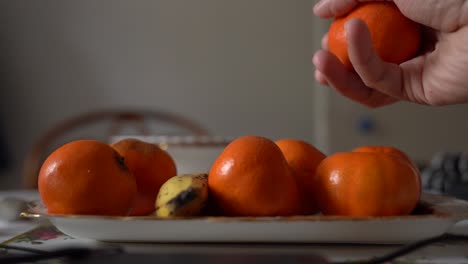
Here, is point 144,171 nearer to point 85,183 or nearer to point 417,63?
point 85,183

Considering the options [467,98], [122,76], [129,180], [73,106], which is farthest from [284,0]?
[129,180]

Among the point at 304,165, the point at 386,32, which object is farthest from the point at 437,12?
the point at 304,165

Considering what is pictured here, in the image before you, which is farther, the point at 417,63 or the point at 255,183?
the point at 417,63

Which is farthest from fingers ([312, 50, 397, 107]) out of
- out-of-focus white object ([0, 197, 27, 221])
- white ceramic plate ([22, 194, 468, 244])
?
out-of-focus white object ([0, 197, 27, 221])

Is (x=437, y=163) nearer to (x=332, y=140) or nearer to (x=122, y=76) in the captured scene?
(x=332, y=140)

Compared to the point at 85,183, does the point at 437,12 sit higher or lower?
higher

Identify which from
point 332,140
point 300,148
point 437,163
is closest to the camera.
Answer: point 300,148
